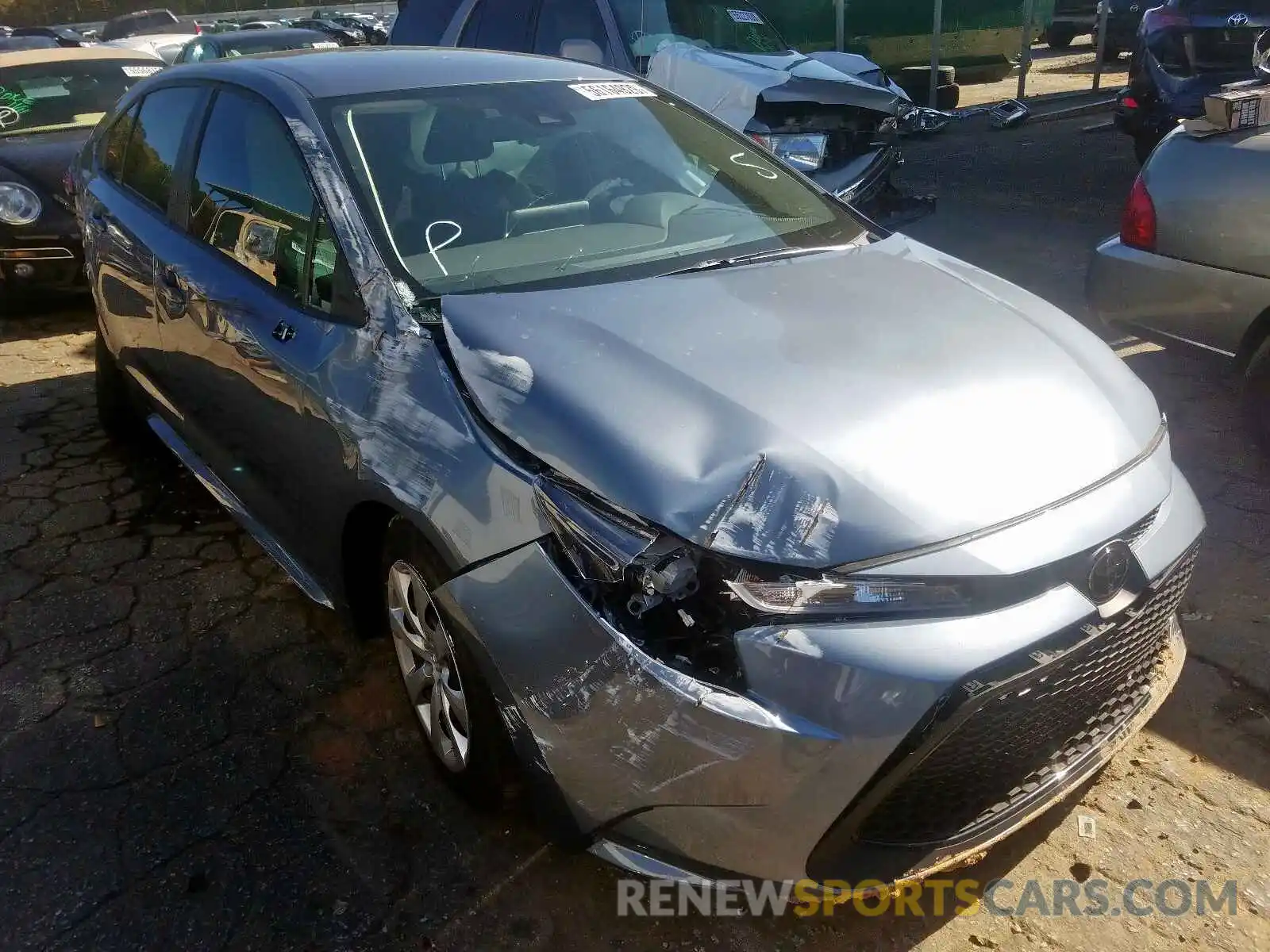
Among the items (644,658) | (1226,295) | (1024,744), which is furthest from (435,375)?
(1226,295)

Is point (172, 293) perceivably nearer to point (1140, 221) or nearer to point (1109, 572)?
point (1109, 572)

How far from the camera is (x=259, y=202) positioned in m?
3.00

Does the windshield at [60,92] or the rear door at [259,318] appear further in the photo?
the windshield at [60,92]

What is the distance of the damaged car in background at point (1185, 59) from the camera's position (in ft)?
24.3

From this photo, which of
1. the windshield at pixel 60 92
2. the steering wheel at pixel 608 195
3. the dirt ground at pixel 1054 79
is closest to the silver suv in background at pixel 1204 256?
the steering wheel at pixel 608 195

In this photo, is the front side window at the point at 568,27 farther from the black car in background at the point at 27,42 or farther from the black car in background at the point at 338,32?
the black car in background at the point at 27,42

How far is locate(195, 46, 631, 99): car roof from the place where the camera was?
302 centimetres

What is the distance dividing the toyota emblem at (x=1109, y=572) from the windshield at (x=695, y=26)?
221 inches

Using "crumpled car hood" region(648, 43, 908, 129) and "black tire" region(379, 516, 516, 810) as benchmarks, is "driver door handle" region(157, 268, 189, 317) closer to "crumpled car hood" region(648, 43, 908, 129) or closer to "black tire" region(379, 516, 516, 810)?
"black tire" region(379, 516, 516, 810)

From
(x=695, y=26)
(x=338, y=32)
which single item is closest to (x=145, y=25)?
(x=338, y=32)

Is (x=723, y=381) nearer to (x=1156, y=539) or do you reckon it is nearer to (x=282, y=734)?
(x=1156, y=539)

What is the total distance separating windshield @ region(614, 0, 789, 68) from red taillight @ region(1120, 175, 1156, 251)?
3.68 meters

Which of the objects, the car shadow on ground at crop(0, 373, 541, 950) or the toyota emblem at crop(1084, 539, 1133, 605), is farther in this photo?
the car shadow on ground at crop(0, 373, 541, 950)

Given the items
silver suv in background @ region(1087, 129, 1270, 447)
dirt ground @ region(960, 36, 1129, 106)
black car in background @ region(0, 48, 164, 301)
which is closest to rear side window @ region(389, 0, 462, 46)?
black car in background @ region(0, 48, 164, 301)
